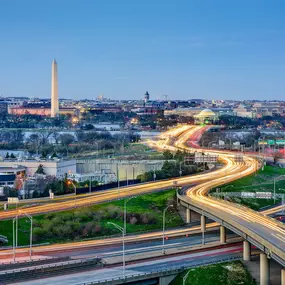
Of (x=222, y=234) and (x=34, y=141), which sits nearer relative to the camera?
(x=222, y=234)

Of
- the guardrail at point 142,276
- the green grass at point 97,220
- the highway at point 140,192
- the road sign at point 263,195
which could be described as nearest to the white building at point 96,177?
the highway at point 140,192

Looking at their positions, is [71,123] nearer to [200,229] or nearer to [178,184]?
[178,184]

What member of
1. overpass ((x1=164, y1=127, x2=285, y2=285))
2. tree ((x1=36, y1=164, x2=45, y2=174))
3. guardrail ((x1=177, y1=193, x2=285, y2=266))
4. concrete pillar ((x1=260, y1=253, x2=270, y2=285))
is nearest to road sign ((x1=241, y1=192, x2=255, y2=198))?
overpass ((x1=164, y1=127, x2=285, y2=285))

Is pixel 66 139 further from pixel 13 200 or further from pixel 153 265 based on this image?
pixel 153 265

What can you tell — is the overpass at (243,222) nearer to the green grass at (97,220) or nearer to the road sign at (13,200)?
the green grass at (97,220)

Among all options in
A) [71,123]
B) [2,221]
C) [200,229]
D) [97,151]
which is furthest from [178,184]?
[71,123]

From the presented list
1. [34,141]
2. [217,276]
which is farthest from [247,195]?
[34,141]
